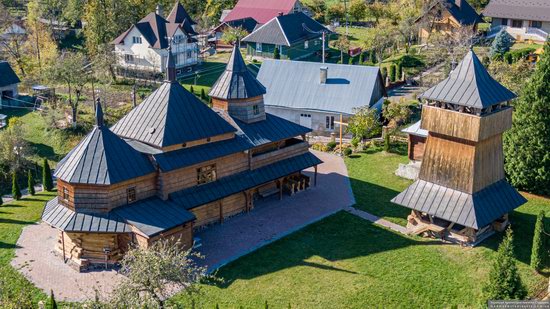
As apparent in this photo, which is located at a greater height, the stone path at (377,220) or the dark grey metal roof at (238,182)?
the dark grey metal roof at (238,182)

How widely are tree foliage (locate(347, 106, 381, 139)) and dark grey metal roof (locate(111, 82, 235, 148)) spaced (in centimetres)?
1391

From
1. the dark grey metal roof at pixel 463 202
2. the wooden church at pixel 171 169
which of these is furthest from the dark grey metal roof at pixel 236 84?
the dark grey metal roof at pixel 463 202

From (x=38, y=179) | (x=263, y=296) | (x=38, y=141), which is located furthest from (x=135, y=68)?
(x=263, y=296)

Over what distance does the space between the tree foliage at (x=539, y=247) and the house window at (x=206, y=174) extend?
16.5m

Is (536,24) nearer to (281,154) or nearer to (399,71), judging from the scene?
(399,71)

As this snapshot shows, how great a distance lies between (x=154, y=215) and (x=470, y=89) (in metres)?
16.7

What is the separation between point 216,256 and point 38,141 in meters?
24.9

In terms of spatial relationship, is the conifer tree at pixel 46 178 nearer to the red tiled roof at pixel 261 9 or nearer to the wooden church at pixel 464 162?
the wooden church at pixel 464 162

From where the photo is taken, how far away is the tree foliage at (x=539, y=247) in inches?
1109

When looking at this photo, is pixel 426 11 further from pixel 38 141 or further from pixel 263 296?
pixel 263 296

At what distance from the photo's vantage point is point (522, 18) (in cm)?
7462

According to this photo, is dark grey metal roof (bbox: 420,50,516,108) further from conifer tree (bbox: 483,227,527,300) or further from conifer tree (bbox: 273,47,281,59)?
conifer tree (bbox: 273,47,281,59)

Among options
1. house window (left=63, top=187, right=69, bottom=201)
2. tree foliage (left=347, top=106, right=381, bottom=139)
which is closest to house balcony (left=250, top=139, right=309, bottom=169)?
tree foliage (left=347, top=106, right=381, bottom=139)

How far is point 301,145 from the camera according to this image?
38656mm
